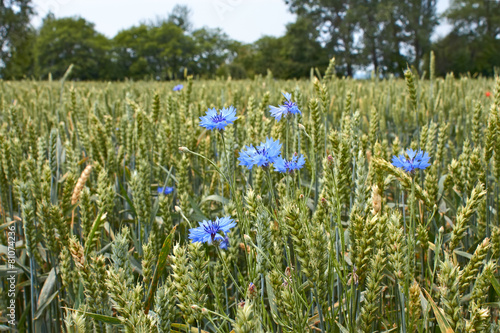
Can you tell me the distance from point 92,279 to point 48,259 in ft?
1.78

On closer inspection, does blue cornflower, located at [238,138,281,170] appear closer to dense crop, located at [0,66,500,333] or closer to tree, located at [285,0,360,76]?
dense crop, located at [0,66,500,333]

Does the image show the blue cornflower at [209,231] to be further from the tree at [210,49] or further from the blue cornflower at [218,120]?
the tree at [210,49]

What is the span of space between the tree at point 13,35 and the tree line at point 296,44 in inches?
2.6

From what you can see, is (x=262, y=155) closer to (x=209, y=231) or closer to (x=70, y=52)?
(x=209, y=231)

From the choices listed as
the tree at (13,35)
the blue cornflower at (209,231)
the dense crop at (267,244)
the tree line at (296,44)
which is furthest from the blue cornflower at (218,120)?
the tree at (13,35)

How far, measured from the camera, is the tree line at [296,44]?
29.0 meters

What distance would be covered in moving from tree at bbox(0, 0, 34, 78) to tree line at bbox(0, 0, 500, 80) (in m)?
0.07

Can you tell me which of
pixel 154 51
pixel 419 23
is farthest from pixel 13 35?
pixel 419 23

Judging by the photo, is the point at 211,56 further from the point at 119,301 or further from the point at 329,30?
the point at 119,301

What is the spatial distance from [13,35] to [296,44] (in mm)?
21192

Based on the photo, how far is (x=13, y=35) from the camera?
86.8ft

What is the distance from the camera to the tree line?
29.0 m

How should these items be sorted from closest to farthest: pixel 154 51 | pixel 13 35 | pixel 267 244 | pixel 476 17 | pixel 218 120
Answer: pixel 267 244 → pixel 218 120 → pixel 13 35 → pixel 476 17 → pixel 154 51

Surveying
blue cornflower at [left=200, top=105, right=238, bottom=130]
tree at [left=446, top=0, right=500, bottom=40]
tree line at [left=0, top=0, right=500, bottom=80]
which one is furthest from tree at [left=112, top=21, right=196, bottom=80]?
blue cornflower at [left=200, top=105, right=238, bottom=130]
